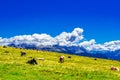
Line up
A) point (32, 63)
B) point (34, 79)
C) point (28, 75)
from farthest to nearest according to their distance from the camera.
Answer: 1. point (32, 63)
2. point (28, 75)
3. point (34, 79)

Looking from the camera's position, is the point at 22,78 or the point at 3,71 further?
the point at 3,71

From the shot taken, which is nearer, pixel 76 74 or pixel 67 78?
pixel 67 78

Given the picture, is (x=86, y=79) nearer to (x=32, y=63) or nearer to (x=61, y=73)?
(x=61, y=73)

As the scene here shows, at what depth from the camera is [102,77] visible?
4081 centimetres

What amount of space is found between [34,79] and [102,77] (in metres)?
9.78

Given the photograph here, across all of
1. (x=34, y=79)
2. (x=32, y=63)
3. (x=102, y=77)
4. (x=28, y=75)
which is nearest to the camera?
(x=34, y=79)

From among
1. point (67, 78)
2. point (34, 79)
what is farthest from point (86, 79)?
point (34, 79)

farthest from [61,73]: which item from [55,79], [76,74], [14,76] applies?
[14,76]

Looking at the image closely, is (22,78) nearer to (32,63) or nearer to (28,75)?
(28,75)

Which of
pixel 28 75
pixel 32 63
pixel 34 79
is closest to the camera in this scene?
pixel 34 79

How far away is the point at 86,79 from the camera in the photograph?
125 ft

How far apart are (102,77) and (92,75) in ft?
5.14

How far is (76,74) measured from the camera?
136 feet

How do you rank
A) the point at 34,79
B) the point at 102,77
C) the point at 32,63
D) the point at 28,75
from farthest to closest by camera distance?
the point at 32,63, the point at 102,77, the point at 28,75, the point at 34,79
